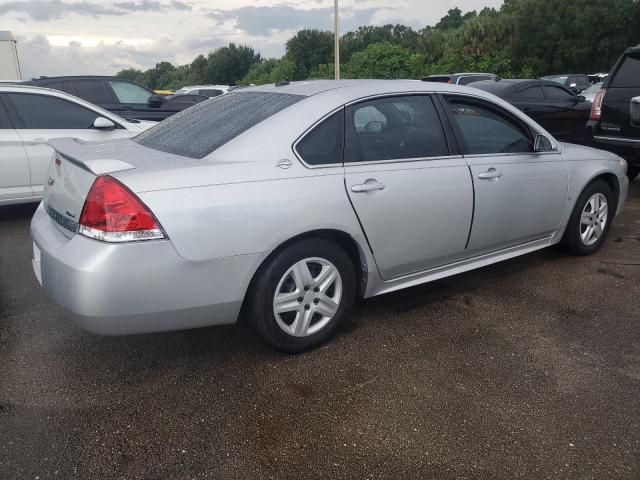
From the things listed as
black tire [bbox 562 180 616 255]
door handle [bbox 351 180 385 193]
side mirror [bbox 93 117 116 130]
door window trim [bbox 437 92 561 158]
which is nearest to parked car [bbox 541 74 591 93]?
black tire [bbox 562 180 616 255]

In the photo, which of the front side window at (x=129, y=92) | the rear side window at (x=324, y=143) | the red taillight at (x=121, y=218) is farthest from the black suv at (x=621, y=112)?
the front side window at (x=129, y=92)

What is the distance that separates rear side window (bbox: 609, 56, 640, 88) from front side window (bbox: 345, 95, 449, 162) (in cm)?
427

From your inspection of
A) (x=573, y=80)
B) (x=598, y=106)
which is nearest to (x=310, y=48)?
(x=573, y=80)

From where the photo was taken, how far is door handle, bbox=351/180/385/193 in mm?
3146

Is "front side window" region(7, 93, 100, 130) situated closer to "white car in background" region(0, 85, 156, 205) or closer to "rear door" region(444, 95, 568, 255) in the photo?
"white car in background" region(0, 85, 156, 205)

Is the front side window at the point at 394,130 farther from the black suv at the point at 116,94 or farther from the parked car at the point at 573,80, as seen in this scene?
the parked car at the point at 573,80

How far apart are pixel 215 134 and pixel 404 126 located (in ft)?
3.81

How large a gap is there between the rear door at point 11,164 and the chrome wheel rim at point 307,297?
4.15 metres

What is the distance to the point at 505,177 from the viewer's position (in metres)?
3.86

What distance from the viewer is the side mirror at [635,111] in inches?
253

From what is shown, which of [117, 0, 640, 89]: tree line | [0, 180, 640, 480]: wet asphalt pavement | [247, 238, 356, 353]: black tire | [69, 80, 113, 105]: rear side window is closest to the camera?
[0, 180, 640, 480]: wet asphalt pavement

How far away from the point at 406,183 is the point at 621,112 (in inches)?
182

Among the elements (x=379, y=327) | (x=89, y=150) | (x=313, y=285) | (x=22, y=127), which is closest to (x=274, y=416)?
(x=313, y=285)

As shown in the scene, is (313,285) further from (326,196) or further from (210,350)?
(210,350)
